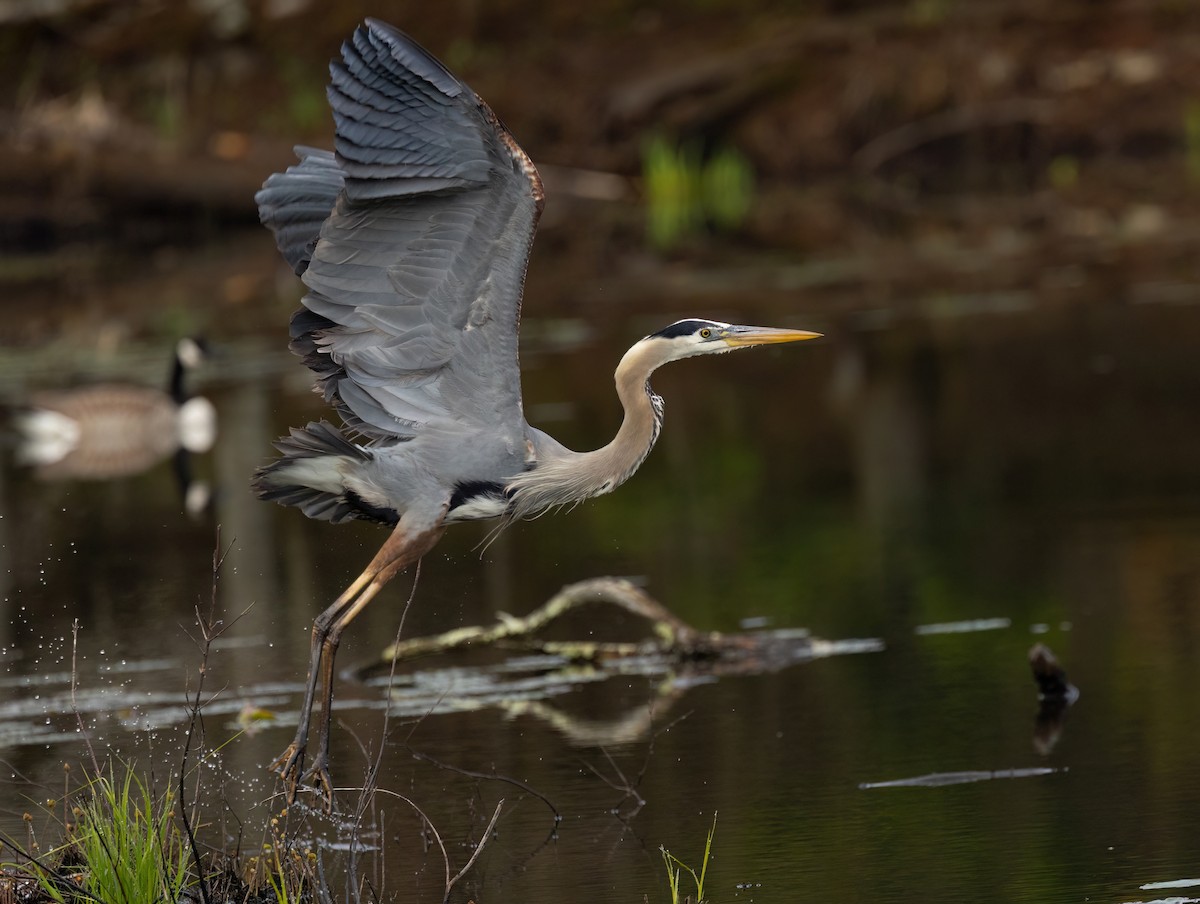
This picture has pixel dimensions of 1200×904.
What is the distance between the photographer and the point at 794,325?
16688mm

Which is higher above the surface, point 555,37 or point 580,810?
point 555,37

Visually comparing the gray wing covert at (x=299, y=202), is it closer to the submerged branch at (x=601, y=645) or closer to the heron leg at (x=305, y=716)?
the heron leg at (x=305, y=716)

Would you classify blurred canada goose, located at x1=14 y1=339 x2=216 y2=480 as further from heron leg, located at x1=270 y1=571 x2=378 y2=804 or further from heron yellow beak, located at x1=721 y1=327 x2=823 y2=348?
heron yellow beak, located at x1=721 y1=327 x2=823 y2=348

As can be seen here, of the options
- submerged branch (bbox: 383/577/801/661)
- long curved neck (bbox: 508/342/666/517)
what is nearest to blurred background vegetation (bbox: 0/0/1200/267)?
submerged branch (bbox: 383/577/801/661)

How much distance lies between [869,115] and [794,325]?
15.1 m

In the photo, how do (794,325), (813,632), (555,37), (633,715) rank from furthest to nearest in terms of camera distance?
1. (555,37)
2. (794,325)
3. (813,632)
4. (633,715)

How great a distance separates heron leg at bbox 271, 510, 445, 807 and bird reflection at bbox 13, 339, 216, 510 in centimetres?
800

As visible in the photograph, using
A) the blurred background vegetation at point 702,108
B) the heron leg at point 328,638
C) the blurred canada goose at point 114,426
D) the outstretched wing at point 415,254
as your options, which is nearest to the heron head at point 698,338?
the outstretched wing at point 415,254

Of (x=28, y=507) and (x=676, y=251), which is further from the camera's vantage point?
(x=676, y=251)

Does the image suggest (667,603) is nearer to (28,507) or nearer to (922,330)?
(28,507)

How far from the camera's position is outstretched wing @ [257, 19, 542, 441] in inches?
238

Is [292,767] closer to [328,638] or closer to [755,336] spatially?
[328,638]

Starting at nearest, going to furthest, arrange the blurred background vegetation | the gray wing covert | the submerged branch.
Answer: the gray wing covert < the submerged branch < the blurred background vegetation

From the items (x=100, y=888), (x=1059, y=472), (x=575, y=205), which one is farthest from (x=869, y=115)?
(x=100, y=888)
